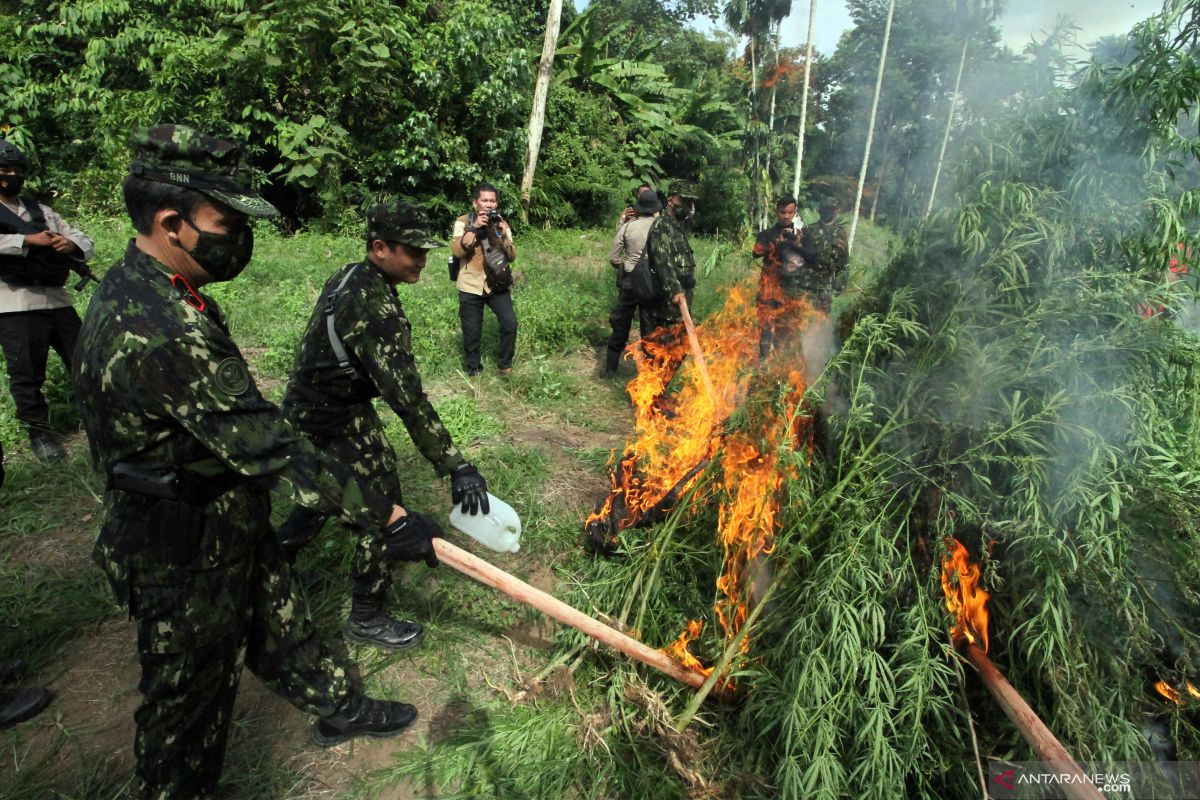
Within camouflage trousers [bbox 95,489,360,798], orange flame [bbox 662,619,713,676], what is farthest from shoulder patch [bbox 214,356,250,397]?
orange flame [bbox 662,619,713,676]

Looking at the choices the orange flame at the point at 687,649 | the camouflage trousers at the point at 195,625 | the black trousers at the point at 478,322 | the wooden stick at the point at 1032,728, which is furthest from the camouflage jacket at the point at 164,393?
the black trousers at the point at 478,322

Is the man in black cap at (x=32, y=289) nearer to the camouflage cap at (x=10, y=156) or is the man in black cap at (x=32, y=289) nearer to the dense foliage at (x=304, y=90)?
the camouflage cap at (x=10, y=156)

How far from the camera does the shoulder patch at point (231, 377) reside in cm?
178

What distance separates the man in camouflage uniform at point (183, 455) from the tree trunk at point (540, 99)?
39.4 feet

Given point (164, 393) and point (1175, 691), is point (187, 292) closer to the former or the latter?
point (164, 393)

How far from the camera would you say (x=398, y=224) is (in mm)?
2723

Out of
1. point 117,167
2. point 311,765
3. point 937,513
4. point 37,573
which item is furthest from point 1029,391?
point 117,167

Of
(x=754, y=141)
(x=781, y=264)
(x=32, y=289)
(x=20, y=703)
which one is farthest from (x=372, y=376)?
(x=754, y=141)

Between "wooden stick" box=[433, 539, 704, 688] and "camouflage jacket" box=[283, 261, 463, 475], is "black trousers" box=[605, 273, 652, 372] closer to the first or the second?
"camouflage jacket" box=[283, 261, 463, 475]

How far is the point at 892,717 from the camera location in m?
2.24

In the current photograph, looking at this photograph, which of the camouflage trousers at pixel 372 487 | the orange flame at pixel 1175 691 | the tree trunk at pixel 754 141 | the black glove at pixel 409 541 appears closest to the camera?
the orange flame at pixel 1175 691

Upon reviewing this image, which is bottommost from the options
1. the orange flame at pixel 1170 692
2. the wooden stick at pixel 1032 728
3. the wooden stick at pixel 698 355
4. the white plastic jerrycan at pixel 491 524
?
the wooden stick at pixel 1032 728

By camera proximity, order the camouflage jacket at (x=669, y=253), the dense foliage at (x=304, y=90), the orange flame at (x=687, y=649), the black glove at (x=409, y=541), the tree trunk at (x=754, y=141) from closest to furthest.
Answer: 1. the black glove at (x=409, y=541)
2. the orange flame at (x=687, y=649)
3. the camouflage jacket at (x=669, y=253)
4. the dense foliage at (x=304, y=90)
5. the tree trunk at (x=754, y=141)

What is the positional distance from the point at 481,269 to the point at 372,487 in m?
3.55
